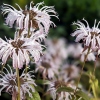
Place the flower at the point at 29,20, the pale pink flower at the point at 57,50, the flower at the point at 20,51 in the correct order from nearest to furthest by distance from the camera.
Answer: the flower at the point at 20,51 → the flower at the point at 29,20 → the pale pink flower at the point at 57,50

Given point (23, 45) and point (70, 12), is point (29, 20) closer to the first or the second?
point (23, 45)

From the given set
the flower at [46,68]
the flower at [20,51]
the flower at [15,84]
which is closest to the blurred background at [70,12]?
the flower at [46,68]

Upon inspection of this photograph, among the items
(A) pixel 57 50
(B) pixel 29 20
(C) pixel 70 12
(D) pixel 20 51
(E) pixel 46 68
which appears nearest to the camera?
(D) pixel 20 51

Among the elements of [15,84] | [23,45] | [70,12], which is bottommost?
[15,84]

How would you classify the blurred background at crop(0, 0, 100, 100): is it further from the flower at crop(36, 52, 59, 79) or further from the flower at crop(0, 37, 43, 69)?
the flower at crop(0, 37, 43, 69)

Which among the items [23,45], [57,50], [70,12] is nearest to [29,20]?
[23,45]

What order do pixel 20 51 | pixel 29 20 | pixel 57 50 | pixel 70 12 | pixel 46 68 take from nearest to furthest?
pixel 20 51 < pixel 29 20 < pixel 46 68 < pixel 57 50 < pixel 70 12

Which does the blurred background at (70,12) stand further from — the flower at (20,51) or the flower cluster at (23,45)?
the flower at (20,51)

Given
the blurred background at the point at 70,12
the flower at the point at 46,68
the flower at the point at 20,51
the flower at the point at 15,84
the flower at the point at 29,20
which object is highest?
the blurred background at the point at 70,12

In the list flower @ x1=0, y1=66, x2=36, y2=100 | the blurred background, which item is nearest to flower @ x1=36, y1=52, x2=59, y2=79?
flower @ x1=0, y1=66, x2=36, y2=100

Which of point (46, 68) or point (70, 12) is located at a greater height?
point (70, 12)
